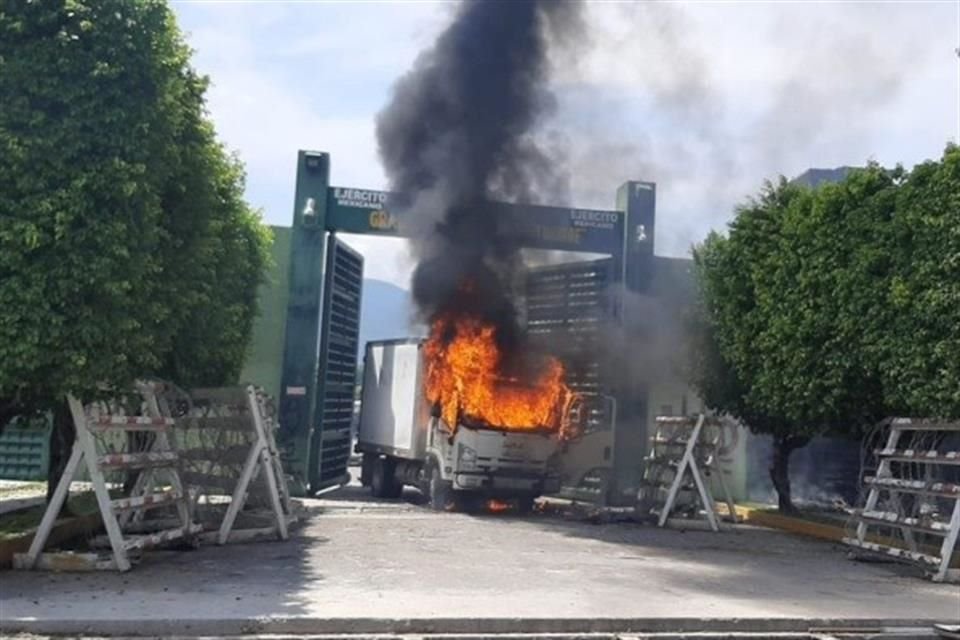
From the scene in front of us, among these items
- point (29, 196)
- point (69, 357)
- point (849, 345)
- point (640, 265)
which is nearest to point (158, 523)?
point (69, 357)

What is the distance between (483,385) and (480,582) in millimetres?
7308

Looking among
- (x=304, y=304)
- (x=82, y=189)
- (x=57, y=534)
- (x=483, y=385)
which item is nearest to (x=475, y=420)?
(x=483, y=385)

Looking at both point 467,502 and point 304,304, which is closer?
point 467,502

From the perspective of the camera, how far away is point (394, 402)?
63.8 ft

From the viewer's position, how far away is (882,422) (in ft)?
42.5

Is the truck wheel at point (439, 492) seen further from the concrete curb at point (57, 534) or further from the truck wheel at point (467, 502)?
the concrete curb at point (57, 534)

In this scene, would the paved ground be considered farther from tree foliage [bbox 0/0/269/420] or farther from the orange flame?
the orange flame

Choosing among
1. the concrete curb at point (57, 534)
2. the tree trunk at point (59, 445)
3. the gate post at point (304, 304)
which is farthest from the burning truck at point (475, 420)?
the tree trunk at point (59, 445)

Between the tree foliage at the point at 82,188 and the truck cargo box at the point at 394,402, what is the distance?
8.46 meters

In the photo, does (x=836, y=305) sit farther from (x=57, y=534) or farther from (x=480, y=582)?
(x=57, y=534)

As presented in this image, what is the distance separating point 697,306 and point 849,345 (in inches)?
179

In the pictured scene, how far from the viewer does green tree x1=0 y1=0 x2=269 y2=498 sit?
28.1ft

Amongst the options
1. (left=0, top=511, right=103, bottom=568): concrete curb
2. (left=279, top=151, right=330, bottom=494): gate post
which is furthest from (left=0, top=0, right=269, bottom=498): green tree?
(left=279, top=151, right=330, bottom=494): gate post

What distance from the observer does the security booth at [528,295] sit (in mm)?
18938
